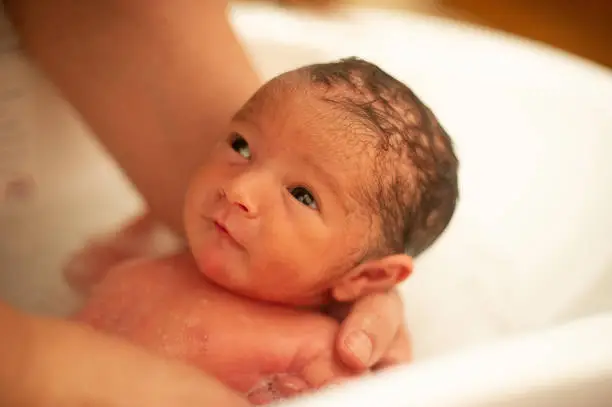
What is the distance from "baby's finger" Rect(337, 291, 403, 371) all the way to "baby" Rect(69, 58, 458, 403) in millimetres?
17

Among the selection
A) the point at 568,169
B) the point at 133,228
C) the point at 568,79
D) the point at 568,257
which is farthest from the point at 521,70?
the point at 133,228

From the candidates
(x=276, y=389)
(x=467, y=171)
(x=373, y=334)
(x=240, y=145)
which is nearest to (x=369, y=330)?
(x=373, y=334)

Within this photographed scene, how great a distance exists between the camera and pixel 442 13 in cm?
115

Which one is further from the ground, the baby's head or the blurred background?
the blurred background

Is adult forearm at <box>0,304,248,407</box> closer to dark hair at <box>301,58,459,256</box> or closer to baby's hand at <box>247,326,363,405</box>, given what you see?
baby's hand at <box>247,326,363,405</box>

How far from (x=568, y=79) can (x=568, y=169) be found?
14cm

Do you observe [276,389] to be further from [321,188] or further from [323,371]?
[321,188]

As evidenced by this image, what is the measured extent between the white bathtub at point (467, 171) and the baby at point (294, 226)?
0.34 ft

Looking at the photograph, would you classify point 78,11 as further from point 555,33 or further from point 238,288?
point 555,33

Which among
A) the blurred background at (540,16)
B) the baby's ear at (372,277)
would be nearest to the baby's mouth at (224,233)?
the baby's ear at (372,277)

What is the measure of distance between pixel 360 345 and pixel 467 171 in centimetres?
36

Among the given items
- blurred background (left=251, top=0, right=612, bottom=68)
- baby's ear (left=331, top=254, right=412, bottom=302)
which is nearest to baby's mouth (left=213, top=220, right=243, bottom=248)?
baby's ear (left=331, top=254, right=412, bottom=302)

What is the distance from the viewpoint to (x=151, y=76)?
0.87 meters

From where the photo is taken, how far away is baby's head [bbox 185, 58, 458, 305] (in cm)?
64
